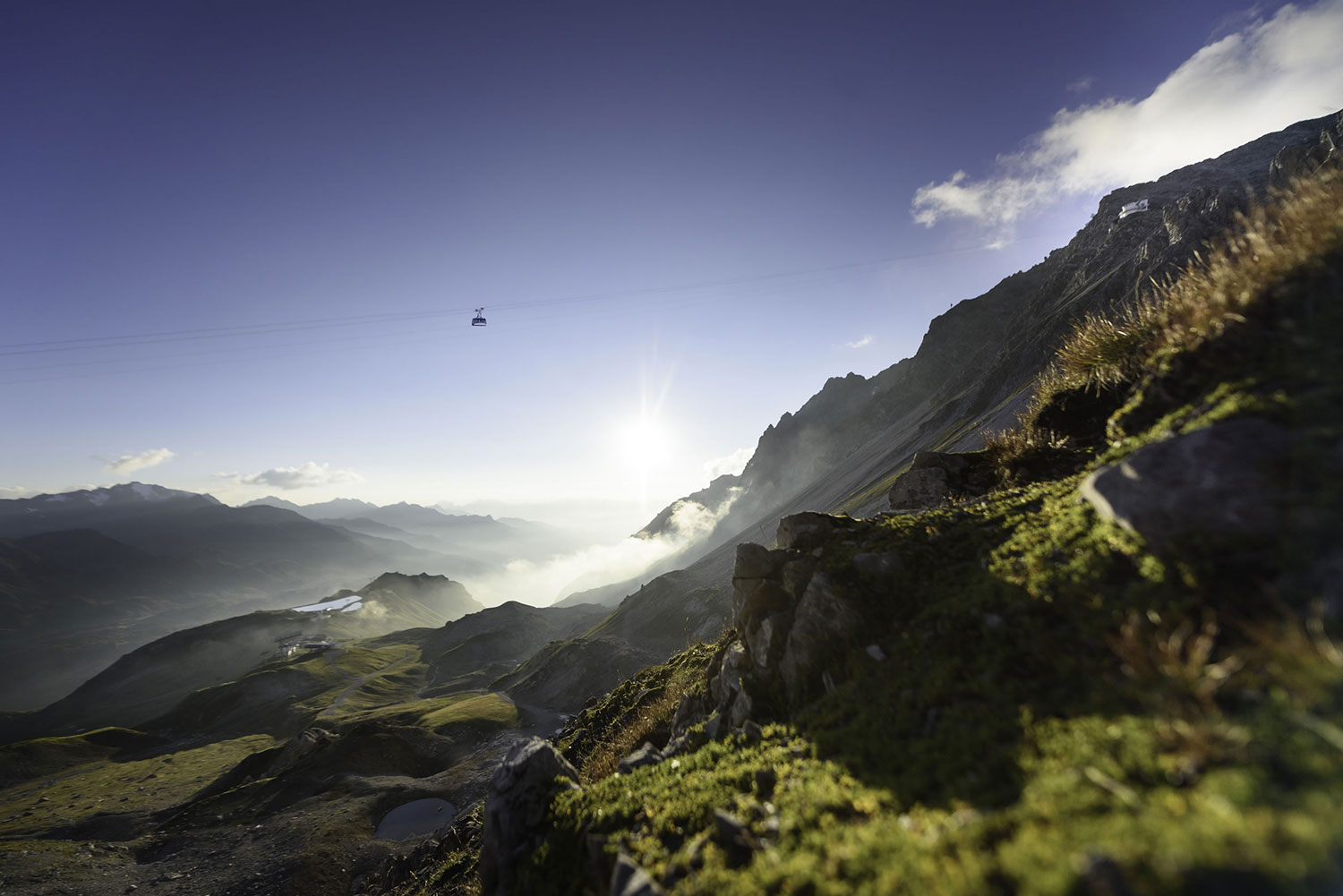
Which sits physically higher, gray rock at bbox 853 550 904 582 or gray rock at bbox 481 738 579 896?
gray rock at bbox 853 550 904 582

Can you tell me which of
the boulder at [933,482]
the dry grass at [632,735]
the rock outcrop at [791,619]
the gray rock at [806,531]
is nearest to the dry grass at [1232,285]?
the boulder at [933,482]

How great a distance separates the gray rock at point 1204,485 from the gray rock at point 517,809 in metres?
12.3

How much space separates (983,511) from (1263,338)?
545 centimetres

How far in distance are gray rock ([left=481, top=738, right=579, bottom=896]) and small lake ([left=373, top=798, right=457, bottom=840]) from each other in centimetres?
3894

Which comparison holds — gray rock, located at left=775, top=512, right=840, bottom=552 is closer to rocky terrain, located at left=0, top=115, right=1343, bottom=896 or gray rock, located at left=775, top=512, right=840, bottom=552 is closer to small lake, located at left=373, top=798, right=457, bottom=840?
rocky terrain, located at left=0, top=115, right=1343, bottom=896

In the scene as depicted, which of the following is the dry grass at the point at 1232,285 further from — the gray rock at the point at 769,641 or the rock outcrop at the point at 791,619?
the gray rock at the point at 769,641

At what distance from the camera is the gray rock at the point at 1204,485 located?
6434 mm

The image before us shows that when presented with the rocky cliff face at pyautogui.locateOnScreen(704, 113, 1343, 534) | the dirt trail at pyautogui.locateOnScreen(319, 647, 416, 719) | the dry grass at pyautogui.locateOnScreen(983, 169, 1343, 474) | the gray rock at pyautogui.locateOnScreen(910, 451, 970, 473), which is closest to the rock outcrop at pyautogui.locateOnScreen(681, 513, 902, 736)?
the gray rock at pyautogui.locateOnScreen(910, 451, 970, 473)

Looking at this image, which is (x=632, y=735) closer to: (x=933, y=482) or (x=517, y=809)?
(x=517, y=809)

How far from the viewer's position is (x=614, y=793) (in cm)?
991

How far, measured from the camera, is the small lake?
41.4m

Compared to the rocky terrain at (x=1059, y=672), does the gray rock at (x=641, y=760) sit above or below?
below

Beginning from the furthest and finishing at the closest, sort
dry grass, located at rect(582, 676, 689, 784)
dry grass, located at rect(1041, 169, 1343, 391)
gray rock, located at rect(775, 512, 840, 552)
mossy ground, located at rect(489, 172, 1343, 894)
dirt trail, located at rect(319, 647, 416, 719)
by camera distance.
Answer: dirt trail, located at rect(319, 647, 416, 719) → dry grass, located at rect(582, 676, 689, 784) → gray rock, located at rect(775, 512, 840, 552) → dry grass, located at rect(1041, 169, 1343, 391) → mossy ground, located at rect(489, 172, 1343, 894)

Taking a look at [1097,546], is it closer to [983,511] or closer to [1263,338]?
[983,511]
